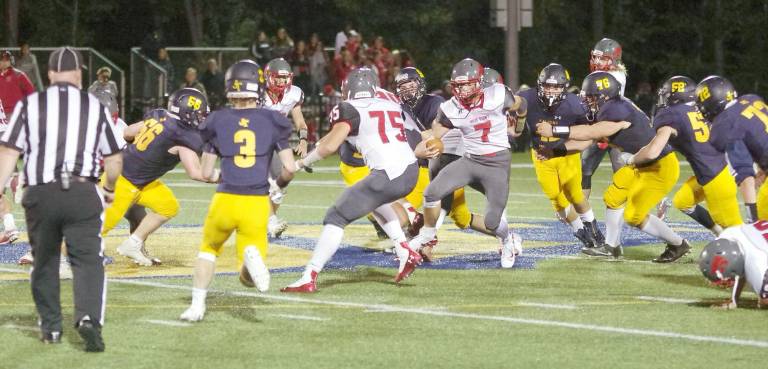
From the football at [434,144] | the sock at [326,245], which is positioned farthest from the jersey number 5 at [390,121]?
the sock at [326,245]

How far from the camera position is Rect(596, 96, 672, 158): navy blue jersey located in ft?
38.4

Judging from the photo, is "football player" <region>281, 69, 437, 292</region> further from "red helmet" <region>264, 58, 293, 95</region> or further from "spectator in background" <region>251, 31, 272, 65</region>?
"spectator in background" <region>251, 31, 272, 65</region>

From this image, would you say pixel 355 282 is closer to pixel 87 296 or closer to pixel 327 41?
pixel 87 296

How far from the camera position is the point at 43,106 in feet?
24.5

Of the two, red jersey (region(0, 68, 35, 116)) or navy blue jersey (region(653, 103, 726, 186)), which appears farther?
red jersey (region(0, 68, 35, 116))

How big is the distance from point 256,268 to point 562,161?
478 centimetres

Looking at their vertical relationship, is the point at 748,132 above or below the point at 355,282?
above

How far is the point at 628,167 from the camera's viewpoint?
1195 centimetres

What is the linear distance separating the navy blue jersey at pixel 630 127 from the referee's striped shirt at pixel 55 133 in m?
5.39

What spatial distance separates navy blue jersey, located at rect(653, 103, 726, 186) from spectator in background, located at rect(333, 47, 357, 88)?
14.6m

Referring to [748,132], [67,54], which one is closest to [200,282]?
[67,54]

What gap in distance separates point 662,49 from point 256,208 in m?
30.7

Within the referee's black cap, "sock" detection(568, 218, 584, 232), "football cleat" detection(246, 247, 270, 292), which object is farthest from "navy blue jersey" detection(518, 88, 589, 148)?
the referee's black cap

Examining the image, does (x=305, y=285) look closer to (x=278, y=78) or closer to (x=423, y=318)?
(x=423, y=318)
